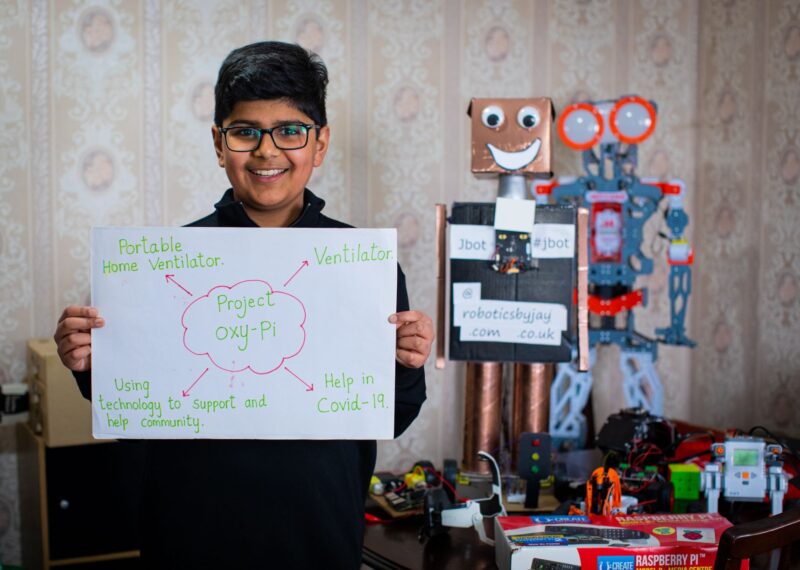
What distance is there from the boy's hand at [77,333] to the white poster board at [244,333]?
0.06 ft

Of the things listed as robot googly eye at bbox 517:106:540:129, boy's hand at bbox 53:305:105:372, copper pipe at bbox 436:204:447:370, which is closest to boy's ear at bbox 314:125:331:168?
boy's hand at bbox 53:305:105:372

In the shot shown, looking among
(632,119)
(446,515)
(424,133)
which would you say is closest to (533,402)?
(446,515)

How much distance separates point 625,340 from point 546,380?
270 mm

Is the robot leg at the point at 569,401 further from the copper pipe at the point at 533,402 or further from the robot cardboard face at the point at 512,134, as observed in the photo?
the robot cardboard face at the point at 512,134

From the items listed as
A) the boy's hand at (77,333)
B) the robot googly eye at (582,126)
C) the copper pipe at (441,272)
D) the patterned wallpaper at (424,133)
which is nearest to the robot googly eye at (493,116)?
the copper pipe at (441,272)

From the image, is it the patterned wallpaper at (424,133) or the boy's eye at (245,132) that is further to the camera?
A: the patterned wallpaper at (424,133)

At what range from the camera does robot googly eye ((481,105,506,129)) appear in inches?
75.4

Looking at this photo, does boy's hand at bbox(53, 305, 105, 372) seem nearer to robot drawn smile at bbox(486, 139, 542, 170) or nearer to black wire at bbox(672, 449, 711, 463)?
robot drawn smile at bbox(486, 139, 542, 170)

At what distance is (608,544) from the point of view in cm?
127

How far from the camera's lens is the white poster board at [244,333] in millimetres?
1157

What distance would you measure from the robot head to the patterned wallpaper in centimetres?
45

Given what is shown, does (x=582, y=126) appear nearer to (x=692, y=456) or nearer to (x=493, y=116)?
(x=493, y=116)

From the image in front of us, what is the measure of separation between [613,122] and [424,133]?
63 cm

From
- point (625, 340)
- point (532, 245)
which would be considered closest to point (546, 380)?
point (625, 340)
